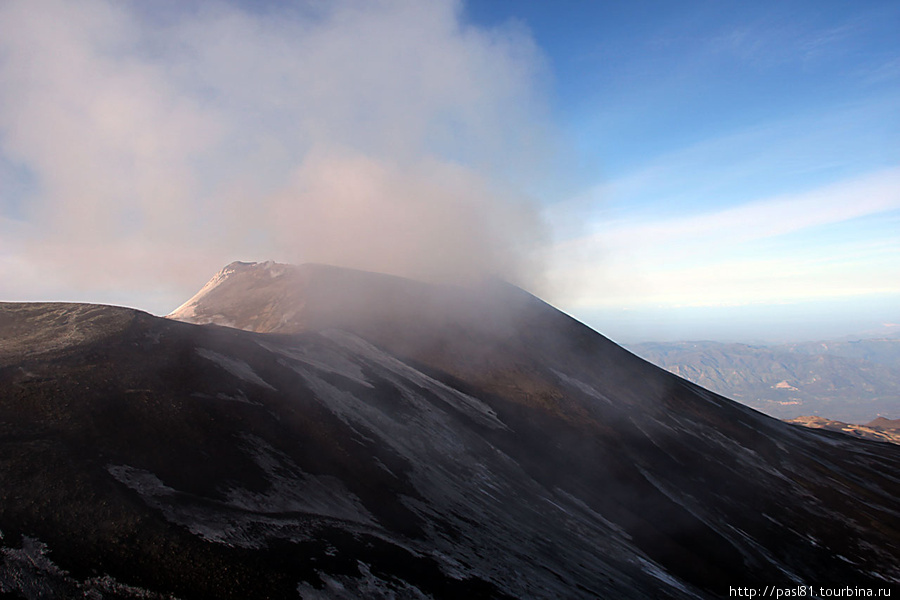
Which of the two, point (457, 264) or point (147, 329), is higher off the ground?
point (457, 264)

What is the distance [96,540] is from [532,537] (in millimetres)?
32348

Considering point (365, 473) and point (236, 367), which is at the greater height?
point (236, 367)

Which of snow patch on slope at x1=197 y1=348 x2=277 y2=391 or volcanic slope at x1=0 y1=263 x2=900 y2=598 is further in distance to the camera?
snow patch on slope at x1=197 y1=348 x2=277 y2=391

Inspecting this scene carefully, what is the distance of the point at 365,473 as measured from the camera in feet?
127

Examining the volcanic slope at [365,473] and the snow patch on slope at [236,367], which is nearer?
the volcanic slope at [365,473]

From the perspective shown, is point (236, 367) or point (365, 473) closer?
point (365, 473)

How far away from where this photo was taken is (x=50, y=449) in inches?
999

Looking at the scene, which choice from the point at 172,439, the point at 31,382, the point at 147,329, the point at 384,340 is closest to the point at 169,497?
the point at 172,439

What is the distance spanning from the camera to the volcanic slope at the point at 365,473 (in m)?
22.6

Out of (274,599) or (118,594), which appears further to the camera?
(274,599)

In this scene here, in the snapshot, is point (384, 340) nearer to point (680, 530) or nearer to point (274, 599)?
Result: point (680, 530)

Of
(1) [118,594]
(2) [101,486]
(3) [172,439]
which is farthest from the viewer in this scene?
(3) [172,439]

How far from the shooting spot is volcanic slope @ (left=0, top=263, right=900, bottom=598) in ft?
74.2

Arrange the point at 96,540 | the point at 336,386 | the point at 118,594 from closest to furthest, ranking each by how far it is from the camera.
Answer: the point at 118,594 < the point at 96,540 < the point at 336,386
